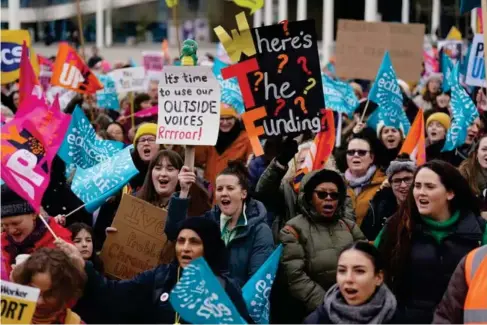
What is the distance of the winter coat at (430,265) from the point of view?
6.24 meters

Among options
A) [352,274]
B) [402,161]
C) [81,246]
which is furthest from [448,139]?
[352,274]

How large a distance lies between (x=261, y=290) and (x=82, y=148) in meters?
2.97

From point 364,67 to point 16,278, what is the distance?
9912 mm

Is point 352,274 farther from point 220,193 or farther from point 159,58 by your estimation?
point 159,58

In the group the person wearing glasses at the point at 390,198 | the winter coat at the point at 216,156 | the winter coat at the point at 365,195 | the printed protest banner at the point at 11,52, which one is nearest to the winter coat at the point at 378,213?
the person wearing glasses at the point at 390,198

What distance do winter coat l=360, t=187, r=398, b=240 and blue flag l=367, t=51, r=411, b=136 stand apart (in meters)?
3.14

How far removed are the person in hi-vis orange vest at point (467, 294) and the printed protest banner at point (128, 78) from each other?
10724 millimetres

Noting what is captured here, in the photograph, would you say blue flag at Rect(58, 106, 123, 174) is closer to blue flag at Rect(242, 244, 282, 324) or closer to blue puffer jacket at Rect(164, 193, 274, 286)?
blue puffer jacket at Rect(164, 193, 274, 286)

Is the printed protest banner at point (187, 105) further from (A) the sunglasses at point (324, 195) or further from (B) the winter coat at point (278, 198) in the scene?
(B) the winter coat at point (278, 198)

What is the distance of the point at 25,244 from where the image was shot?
639 centimetres

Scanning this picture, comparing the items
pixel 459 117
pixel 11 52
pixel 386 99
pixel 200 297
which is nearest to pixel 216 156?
pixel 386 99

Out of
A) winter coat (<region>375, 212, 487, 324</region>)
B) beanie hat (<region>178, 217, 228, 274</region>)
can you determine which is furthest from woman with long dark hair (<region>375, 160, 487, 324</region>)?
beanie hat (<region>178, 217, 228, 274</region>)

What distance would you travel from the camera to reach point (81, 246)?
23.6ft

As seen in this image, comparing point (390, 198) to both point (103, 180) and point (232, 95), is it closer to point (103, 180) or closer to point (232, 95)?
point (103, 180)
